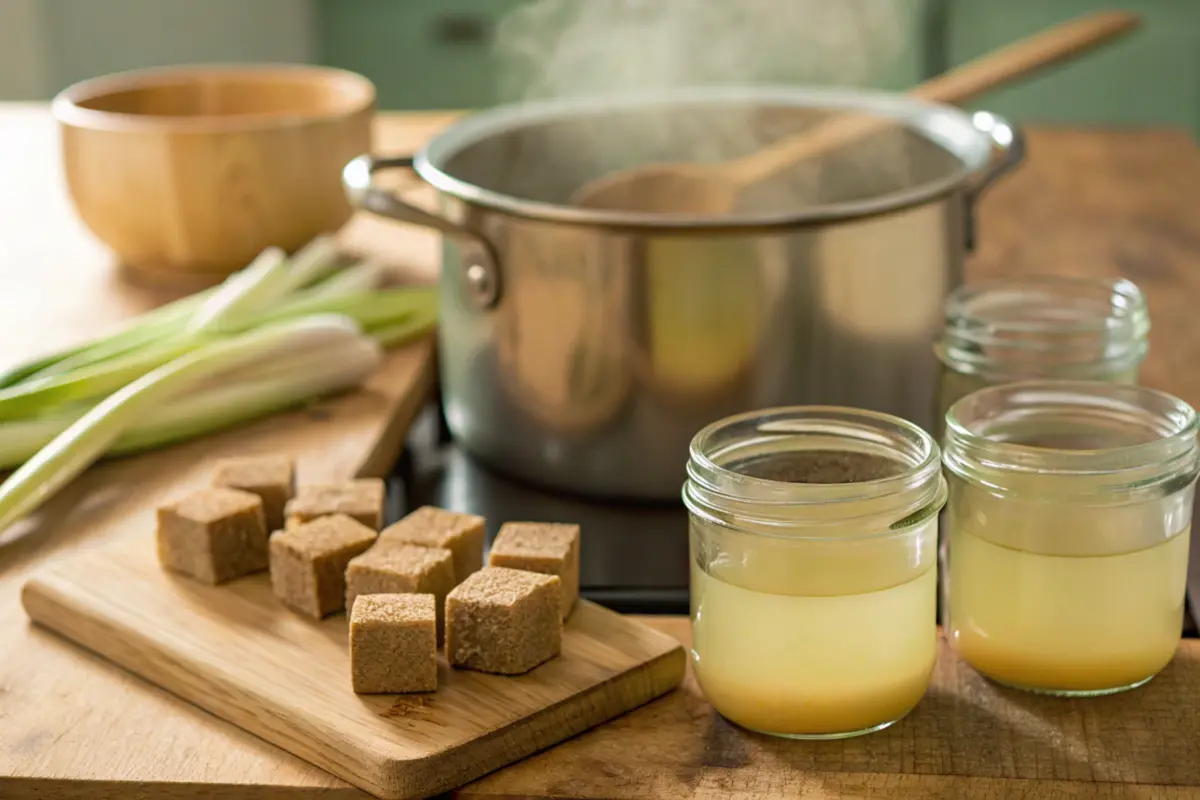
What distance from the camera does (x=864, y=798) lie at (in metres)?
0.87

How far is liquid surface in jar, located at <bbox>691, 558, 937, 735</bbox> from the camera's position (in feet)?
2.95

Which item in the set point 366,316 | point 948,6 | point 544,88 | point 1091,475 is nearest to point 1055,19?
point 948,6

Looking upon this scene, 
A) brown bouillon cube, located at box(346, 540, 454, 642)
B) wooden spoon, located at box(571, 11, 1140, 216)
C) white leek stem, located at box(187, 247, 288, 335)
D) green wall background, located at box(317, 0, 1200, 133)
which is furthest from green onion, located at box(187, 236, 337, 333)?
green wall background, located at box(317, 0, 1200, 133)

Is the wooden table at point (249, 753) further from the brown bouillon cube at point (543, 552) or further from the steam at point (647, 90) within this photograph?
the steam at point (647, 90)

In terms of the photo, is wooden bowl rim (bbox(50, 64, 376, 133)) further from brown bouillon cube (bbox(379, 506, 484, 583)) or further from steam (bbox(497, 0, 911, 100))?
brown bouillon cube (bbox(379, 506, 484, 583))

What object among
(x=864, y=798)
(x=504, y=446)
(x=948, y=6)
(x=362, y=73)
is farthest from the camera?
(x=362, y=73)

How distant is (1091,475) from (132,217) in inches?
48.6

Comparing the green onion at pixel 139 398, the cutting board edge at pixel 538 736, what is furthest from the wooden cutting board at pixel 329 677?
the green onion at pixel 139 398

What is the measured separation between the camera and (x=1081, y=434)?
1.06 m

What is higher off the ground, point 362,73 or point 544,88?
point 544,88

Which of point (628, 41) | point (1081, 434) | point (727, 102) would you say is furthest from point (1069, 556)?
point (628, 41)

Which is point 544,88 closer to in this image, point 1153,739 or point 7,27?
point 1153,739

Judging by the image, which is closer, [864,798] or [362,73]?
[864,798]

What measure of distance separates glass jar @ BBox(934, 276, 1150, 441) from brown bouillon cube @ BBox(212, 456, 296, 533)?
536 mm
